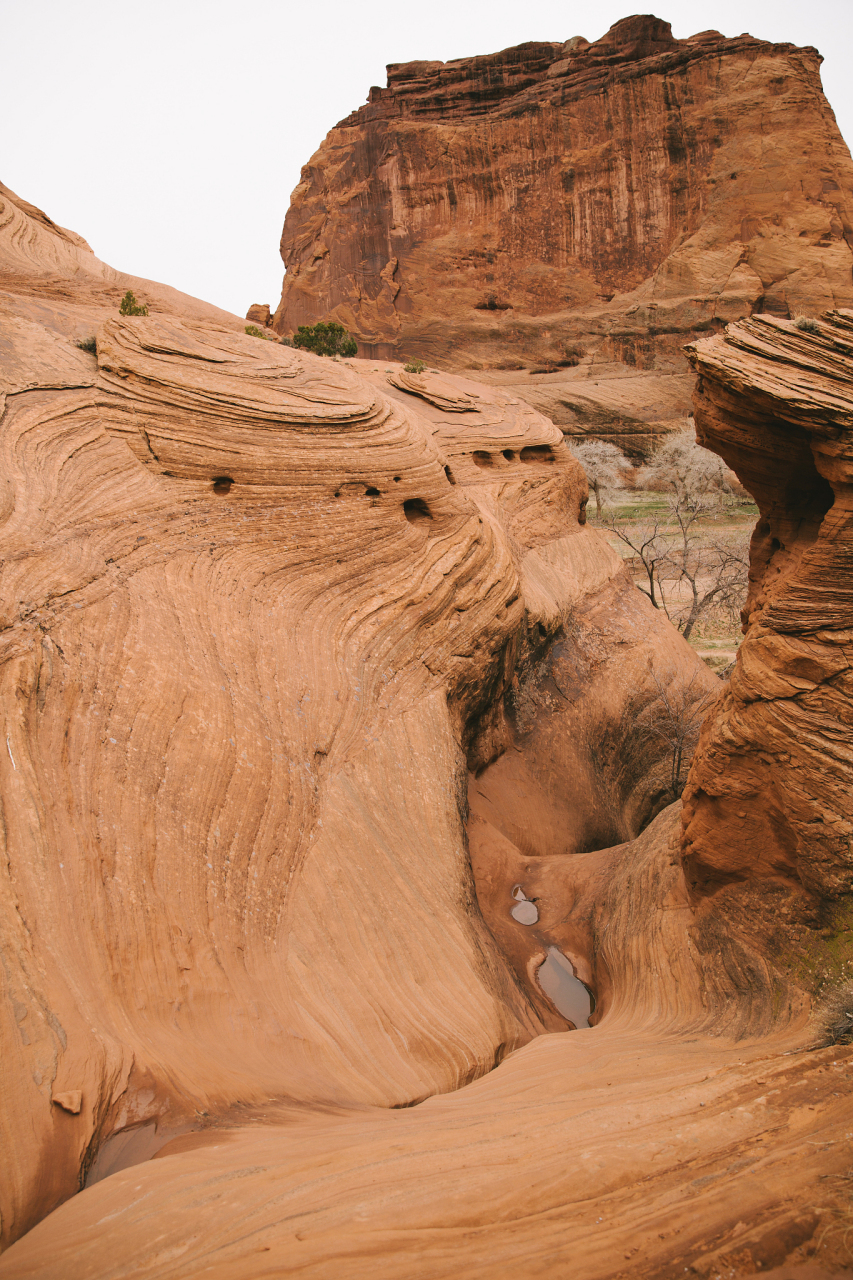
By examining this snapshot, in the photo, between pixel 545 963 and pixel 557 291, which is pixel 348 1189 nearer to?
pixel 545 963

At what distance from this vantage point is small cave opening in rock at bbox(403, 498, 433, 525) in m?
11.2

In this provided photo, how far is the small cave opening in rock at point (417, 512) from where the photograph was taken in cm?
1116

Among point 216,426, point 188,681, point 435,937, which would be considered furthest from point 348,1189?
point 216,426

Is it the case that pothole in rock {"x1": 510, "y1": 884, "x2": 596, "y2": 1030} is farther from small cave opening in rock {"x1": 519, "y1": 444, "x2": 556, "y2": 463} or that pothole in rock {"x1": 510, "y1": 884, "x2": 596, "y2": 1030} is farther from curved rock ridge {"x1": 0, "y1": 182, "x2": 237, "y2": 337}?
small cave opening in rock {"x1": 519, "y1": 444, "x2": 556, "y2": 463}

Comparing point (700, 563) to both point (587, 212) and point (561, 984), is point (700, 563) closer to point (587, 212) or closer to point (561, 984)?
point (561, 984)

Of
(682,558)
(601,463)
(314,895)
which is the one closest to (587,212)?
(601,463)

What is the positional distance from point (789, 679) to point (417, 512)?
6.42m

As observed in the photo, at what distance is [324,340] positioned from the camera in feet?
79.9

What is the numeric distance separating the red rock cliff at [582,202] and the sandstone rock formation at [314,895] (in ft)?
129

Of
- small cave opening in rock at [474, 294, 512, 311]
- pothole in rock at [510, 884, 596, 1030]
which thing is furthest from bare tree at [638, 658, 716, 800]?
small cave opening in rock at [474, 294, 512, 311]

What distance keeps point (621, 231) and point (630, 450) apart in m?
15.6

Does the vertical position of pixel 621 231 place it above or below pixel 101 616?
above

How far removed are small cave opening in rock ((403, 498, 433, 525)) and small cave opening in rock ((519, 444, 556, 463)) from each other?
5.61 metres

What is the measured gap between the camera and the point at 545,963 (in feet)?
29.6
